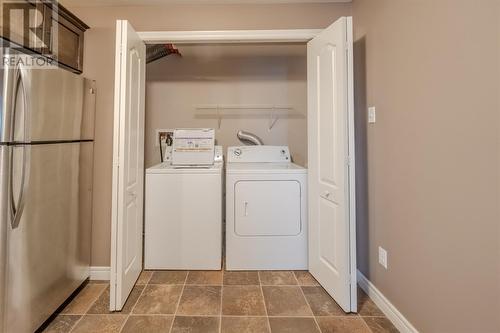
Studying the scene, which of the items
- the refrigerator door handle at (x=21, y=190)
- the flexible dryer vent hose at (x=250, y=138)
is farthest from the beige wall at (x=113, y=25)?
the flexible dryer vent hose at (x=250, y=138)

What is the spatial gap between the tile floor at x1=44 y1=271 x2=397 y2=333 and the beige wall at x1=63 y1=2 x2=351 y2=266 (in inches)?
20.0

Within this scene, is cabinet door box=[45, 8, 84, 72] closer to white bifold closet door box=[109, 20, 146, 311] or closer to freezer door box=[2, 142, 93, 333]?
white bifold closet door box=[109, 20, 146, 311]

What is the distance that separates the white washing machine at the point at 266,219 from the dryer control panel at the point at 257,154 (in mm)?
415

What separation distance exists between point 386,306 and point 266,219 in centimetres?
110

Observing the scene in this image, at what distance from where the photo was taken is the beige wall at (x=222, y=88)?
294 cm

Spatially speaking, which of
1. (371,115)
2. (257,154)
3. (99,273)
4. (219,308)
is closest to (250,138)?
(257,154)

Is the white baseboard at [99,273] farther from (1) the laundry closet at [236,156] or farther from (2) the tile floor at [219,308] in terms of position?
(1) the laundry closet at [236,156]

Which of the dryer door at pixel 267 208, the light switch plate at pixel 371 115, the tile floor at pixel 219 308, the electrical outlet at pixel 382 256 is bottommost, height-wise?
the tile floor at pixel 219 308

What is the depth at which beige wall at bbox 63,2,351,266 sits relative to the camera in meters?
2.26

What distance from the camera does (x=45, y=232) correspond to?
5.38ft

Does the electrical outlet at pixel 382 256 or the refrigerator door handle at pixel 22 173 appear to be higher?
the refrigerator door handle at pixel 22 173

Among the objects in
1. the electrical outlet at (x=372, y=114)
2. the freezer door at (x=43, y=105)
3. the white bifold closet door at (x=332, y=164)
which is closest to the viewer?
the freezer door at (x=43, y=105)

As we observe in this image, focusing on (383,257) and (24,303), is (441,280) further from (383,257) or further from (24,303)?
(24,303)

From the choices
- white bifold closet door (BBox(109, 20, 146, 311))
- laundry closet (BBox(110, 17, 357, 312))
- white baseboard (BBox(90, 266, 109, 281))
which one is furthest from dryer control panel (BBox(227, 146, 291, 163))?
white baseboard (BBox(90, 266, 109, 281))
